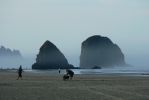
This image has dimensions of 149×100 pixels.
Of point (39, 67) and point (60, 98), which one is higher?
point (39, 67)

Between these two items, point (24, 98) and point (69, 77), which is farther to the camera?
point (69, 77)

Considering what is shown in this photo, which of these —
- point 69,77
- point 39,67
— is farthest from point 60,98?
point 39,67

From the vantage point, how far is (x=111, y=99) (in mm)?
28250

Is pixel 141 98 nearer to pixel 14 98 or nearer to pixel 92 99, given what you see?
pixel 92 99

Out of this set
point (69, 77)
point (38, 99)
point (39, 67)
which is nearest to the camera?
point (38, 99)

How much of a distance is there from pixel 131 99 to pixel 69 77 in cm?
2890

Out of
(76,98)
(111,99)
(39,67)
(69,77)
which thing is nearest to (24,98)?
(76,98)

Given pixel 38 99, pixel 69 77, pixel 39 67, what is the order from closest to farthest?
pixel 38 99 < pixel 69 77 < pixel 39 67

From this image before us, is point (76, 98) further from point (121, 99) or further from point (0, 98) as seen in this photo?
point (0, 98)

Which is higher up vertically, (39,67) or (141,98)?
(39,67)

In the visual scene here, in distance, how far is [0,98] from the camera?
1111 inches

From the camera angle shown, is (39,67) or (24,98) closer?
(24,98)

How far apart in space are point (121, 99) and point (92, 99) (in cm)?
174

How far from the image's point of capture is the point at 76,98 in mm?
28766
